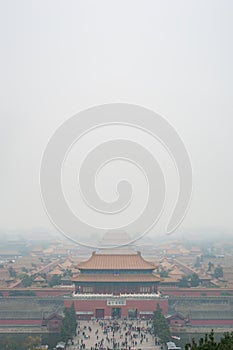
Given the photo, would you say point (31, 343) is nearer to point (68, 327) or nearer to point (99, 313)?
point (68, 327)

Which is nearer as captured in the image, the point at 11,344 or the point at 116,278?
the point at 11,344

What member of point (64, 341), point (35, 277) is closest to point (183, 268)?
point (35, 277)

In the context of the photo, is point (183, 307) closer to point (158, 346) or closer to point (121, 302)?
point (121, 302)

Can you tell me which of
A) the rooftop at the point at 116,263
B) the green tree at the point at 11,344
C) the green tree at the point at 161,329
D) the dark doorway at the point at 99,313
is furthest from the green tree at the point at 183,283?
the green tree at the point at 11,344

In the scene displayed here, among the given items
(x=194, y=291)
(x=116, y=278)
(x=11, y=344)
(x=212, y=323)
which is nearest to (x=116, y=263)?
(x=116, y=278)

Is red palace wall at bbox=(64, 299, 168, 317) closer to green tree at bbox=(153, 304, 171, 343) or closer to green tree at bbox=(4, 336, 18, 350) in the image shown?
green tree at bbox=(153, 304, 171, 343)

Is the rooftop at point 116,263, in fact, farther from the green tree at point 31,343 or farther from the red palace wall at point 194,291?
the green tree at point 31,343
